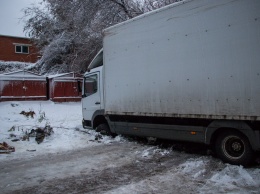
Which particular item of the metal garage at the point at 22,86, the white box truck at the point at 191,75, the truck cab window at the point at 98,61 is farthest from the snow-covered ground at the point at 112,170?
the metal garage at the point at 22,86

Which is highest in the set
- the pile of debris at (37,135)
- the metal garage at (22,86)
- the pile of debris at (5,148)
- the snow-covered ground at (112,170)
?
the metal garage at (22,86)

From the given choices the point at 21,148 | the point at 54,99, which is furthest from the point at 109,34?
the point at 54,99

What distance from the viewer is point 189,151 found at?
7984 millimetres

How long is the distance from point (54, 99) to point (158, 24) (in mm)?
15284

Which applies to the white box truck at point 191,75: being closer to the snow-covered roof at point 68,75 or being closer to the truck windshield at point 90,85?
the truck windshield at point 90,85

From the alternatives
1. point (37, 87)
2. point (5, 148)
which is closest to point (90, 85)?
point (5, 148)

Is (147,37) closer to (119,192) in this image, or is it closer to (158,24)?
(158,24)

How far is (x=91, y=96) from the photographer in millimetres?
10164

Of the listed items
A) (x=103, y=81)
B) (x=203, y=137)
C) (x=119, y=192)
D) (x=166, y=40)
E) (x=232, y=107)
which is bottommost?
(x=119, y=192)

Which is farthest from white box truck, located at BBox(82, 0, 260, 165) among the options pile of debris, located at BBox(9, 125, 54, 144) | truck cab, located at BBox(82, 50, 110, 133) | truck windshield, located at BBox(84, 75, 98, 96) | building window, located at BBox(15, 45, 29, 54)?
building window, located at BBox(15, 45, 29, 54)

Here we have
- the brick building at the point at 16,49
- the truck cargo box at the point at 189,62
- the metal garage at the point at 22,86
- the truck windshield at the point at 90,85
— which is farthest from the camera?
the brick building at the point at 16,49

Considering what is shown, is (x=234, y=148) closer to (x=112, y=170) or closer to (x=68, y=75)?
(x=112, y=170)

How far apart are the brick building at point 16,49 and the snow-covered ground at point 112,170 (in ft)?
86.7

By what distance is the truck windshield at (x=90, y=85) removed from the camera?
10.0 metres
